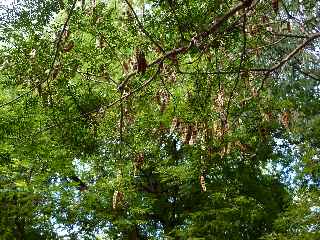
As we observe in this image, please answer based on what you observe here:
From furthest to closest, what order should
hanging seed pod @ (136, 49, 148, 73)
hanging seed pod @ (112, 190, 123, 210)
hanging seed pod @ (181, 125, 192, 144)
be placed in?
1. hanging seed pod @ (181, 125, 192, 144)
2. hanging seed pod @ (112, 190, 123, 210)
3. hanging seed pod @ (136, 49, 148, 73)

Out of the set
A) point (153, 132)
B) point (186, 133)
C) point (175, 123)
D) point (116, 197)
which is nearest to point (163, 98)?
point (175, 123)

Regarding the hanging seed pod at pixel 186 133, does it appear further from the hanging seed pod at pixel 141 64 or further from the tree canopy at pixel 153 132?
the hanging seed pod at pixel 141 64

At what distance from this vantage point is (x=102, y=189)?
12828mm

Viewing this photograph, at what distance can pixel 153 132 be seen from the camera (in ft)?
33.4

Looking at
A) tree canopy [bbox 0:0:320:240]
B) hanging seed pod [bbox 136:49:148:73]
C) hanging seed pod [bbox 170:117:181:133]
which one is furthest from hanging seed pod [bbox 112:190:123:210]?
hanging seed pod [bbox 136:49:148:73]

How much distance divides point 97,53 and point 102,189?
6.40 meters

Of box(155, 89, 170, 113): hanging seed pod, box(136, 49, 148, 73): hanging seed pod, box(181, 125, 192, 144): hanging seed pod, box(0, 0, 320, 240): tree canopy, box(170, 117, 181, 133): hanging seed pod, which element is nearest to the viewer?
box(136, 49, 148, 73): hanging seed pod

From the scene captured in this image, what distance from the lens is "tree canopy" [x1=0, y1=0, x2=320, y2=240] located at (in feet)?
22.2

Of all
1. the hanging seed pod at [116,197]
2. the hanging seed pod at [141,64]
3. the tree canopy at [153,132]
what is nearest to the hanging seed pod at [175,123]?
the tree canopy at [153,132]

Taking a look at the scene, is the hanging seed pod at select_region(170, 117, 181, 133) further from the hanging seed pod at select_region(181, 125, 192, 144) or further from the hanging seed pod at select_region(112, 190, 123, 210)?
the hanging seed pod at select_region(112, 190, 123, 210)

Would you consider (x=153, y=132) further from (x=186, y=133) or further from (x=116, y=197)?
(x=116, y=197)

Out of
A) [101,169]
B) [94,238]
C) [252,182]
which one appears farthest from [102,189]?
[252,182]

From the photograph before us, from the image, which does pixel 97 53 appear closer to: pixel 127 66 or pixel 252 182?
pixel 127 66

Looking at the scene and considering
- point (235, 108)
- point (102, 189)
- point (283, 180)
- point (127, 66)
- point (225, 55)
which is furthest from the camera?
point (283, 180)
